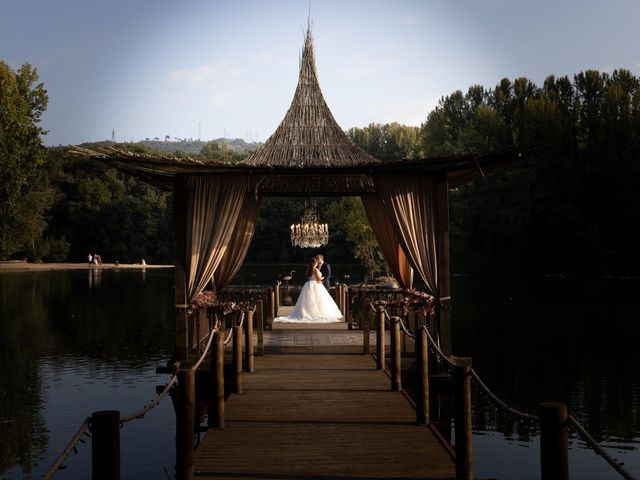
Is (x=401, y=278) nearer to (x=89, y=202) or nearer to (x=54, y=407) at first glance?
(x=54, y=407)

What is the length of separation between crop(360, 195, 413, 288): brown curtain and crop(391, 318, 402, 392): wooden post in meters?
5.57

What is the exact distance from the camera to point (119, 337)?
24891 millimetres

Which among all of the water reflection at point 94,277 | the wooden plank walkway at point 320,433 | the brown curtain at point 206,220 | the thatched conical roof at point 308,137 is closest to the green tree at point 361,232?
the water reflection at point 94,277

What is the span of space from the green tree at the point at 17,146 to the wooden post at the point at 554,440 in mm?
55045

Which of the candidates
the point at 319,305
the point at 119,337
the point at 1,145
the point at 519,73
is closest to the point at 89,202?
the point at 1,145

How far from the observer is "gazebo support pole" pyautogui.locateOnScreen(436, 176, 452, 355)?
1290 cm

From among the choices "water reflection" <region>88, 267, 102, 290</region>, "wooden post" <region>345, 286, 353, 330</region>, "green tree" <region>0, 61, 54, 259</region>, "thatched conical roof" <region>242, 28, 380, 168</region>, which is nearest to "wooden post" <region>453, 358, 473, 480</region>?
"thatched conical roof" <region>242, 28, 380, 168</region>

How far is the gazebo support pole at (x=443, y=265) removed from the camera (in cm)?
1290

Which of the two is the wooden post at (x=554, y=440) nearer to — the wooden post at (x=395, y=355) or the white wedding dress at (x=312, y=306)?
the wooden post at (x=395, y=355)

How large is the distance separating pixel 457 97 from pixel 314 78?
5516cm

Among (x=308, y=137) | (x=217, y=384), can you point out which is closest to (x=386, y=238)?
(x=308, y=137)

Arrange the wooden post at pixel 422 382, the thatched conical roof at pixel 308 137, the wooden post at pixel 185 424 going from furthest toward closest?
the thatched conical roof at pixel 308 137
the wooden post at pixel 422 382
the wooden post at pixel 185 424

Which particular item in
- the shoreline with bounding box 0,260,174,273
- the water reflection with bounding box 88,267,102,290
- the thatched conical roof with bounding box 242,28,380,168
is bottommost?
the water reflection with bounding box 88,267,102,290

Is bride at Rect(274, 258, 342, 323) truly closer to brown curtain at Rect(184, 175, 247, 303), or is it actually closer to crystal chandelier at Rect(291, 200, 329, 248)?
crystal chandelier at Rect(291, 200, 329, 248)
